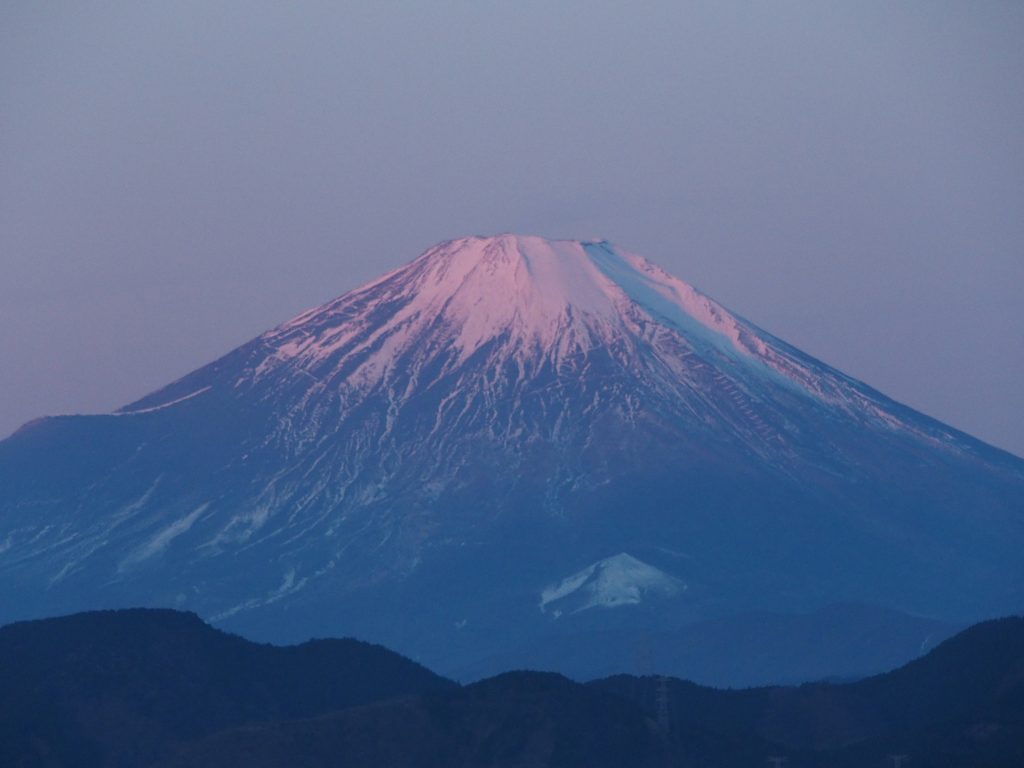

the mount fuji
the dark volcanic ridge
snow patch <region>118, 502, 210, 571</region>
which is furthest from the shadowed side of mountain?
snow patch <region>118, 502, 210, 571</region>

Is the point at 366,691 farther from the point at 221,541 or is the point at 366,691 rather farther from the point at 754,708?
the point at 221,541

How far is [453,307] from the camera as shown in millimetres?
123188

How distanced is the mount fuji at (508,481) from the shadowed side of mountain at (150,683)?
43074 mm

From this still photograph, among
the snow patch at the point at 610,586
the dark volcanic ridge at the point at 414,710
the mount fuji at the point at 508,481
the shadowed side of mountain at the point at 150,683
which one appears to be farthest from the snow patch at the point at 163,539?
the dark volcanic ridge at the point at 414,710

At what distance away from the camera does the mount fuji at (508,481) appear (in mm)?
107688

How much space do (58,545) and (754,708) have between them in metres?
65.6

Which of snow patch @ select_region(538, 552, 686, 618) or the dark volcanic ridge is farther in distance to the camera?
snow patch @ select_region(538, 552, 686, 618)

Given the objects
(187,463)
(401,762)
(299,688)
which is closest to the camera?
(401,762)

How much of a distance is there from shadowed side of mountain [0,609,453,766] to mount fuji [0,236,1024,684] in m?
43.1

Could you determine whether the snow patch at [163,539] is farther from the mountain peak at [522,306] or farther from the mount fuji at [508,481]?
the mountain peak at [522,306]

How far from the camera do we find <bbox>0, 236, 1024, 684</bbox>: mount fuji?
10769 cm

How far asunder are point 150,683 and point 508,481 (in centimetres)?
6052

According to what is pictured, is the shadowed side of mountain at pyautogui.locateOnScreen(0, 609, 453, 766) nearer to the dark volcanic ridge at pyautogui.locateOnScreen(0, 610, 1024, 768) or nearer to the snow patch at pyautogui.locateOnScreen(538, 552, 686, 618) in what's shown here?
the dark volcanic ridge at pyautogui.locateOnScreen(0, 610, 1024, 768)

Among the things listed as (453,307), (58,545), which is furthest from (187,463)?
(453,307)
